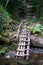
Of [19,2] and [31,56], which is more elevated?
[19,2]

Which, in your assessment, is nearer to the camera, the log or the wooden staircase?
the wooden staircase

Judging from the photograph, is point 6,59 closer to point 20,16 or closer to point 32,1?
point 20,16

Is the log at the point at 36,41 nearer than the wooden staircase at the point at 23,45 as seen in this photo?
No

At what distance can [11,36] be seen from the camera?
1284 cm

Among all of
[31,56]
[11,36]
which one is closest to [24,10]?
[11,36]

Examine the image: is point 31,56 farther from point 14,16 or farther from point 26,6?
point 26,6

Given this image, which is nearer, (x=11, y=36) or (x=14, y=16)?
(x=11, y=36)

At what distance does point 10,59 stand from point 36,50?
2455mm

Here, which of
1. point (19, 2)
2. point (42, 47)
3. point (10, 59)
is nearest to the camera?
point (10, 59)

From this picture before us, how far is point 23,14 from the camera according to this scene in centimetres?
1925

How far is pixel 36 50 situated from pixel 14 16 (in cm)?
595

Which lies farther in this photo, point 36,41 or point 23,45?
point 36,41

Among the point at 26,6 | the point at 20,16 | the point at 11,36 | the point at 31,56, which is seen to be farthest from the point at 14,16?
the point at 31,56

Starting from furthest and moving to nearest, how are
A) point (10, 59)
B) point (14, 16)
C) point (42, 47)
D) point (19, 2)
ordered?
point (19, 2) → point (14, 16) → point (42, 47) → point (10, 59)
